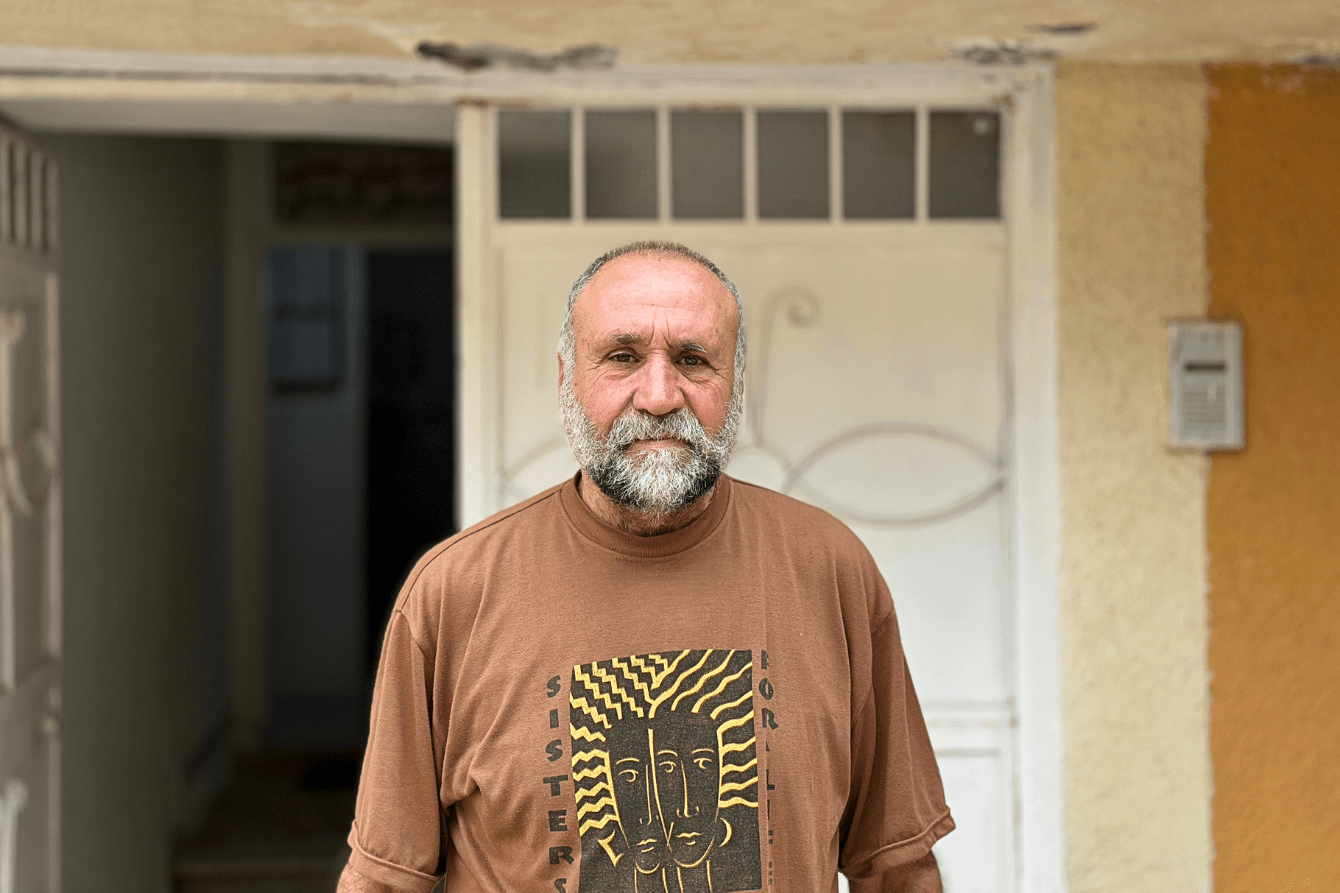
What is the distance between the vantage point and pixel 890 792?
5.32ft

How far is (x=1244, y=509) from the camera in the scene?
8.38ft

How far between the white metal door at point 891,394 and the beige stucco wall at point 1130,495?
0.56ft

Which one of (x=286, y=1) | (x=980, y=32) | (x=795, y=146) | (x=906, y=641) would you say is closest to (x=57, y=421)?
(x=286, y=1)

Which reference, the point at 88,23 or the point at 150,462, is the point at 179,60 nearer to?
the point at 88,23

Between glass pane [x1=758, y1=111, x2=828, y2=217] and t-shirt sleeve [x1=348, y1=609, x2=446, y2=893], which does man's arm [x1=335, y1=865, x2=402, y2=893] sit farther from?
glass pane [x1=758, y1=111, x2=828, y2=217]

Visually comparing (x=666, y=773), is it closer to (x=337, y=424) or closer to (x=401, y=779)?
(x=401, y=779)

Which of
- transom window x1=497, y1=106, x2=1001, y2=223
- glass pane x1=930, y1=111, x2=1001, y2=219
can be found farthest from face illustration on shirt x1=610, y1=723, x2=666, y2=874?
glass pane x1=930, y1=111, x2=1001, y2=219

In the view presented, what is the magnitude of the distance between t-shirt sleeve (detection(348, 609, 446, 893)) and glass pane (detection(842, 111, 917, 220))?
1.67 metres

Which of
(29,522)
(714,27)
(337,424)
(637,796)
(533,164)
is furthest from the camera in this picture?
(337,424)

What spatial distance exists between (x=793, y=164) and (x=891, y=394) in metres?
0.60

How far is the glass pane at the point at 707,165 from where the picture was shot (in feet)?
8.93

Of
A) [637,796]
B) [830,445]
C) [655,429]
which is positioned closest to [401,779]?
[637,796]

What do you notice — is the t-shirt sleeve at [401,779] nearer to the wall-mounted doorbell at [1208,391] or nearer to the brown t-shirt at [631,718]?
the brown t-shirt at [631,718]

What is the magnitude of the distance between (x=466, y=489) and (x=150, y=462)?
2.18 m
